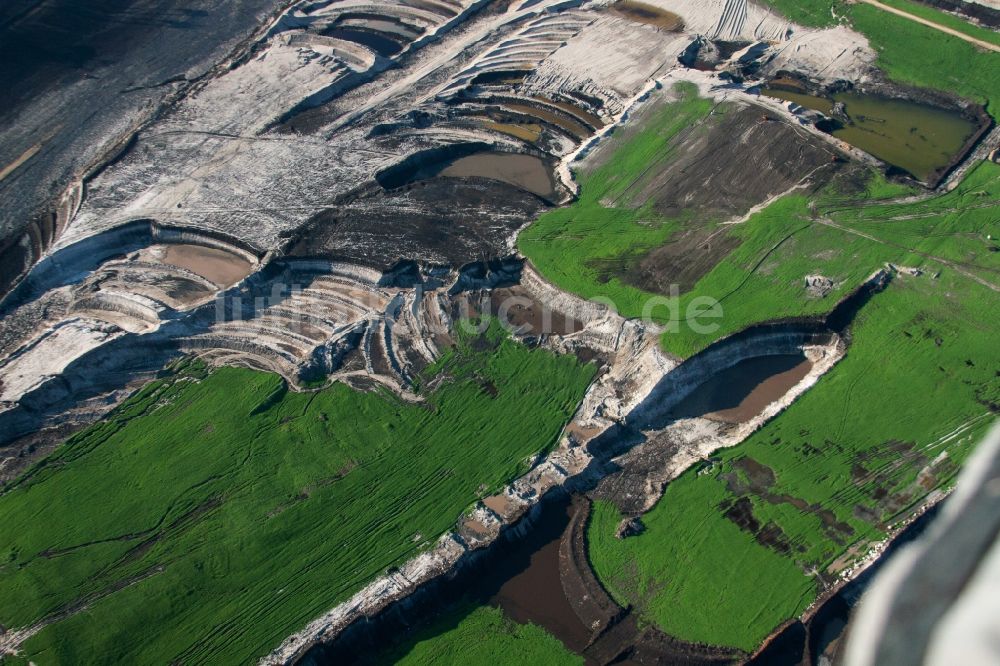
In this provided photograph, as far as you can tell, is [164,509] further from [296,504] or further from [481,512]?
[481,512]

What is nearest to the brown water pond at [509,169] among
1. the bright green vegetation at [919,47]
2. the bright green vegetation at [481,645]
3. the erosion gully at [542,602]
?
the erosion gully at [542,602]

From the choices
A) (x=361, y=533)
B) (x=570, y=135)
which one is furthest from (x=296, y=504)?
(x=570, y=135)

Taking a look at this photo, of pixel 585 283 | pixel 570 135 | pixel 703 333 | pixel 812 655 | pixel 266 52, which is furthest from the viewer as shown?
pixel 266 52

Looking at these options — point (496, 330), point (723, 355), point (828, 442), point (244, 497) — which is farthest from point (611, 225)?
point (244, 497)

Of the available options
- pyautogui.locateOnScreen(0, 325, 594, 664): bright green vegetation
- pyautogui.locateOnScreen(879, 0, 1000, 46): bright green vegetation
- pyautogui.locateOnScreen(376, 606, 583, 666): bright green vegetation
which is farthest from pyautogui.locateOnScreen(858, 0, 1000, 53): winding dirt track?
pyautogui.locateOnScreen(376, 606, 583, 666): bright green vegetation

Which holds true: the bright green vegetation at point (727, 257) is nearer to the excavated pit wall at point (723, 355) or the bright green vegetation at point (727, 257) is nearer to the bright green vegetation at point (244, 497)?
the excavated pit wall at point (723, 355)

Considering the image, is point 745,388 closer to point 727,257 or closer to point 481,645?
point 727,257

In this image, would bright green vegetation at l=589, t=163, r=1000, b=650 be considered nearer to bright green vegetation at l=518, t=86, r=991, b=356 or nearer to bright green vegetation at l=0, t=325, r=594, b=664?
bright green vegetation at l=518, t=86, r=991, b=356
